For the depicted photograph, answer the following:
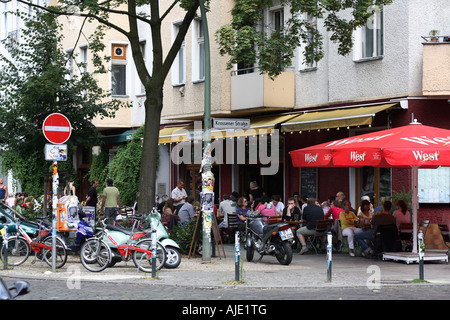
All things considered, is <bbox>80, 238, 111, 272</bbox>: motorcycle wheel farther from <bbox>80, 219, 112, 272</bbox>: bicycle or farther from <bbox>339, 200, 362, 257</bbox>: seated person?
<bbox>339, 200, 362, 257</bbox>: seated person

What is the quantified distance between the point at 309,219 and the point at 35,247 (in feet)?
21.1

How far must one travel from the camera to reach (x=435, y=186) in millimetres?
22906

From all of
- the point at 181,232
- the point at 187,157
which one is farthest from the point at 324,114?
the point at 187,157

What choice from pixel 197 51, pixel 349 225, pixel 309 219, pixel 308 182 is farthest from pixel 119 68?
pixel 349 225

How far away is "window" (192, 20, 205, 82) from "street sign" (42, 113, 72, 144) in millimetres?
13679

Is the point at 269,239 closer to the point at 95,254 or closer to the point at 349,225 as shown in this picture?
the point at 349,225

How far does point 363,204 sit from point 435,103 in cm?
402

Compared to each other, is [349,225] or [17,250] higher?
[349,225]

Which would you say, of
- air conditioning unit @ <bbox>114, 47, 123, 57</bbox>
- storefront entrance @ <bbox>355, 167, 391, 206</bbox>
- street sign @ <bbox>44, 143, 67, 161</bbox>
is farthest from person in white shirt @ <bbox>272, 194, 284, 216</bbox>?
air conditioning unit @ <bbox>114, 47, 123, 57</bbox>

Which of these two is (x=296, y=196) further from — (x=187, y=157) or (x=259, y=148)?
(x=187, y=157)

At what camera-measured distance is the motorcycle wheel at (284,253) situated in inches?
712

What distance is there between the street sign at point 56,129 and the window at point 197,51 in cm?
1368

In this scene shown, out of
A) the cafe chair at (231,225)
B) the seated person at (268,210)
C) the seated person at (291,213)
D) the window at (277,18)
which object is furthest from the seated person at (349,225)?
the window at (277,18)

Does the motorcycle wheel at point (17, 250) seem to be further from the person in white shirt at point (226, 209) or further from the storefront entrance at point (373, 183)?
the storefront entrance at point (373, 183)
